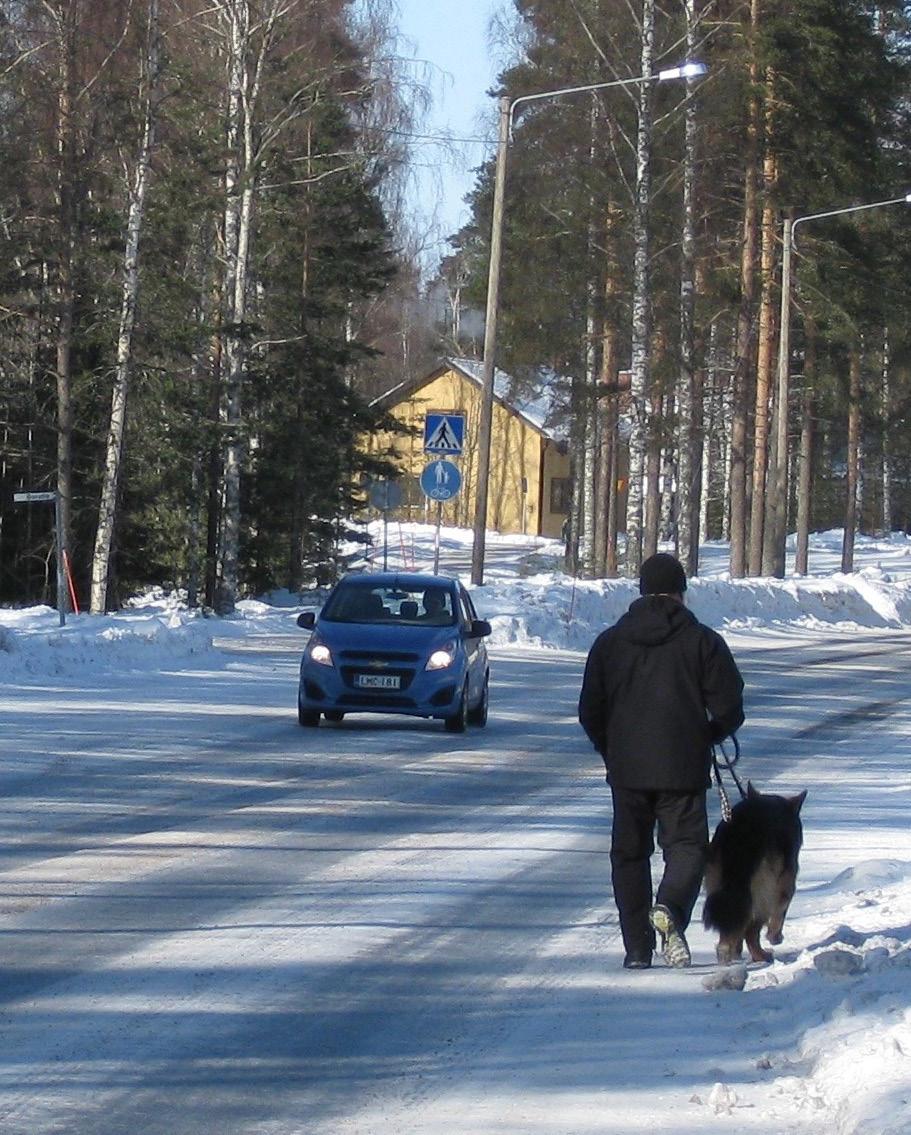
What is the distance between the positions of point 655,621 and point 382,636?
10612 mm

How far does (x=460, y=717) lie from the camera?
18.3 m

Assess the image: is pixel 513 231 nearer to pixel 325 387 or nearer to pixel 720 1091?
pixel 325 387

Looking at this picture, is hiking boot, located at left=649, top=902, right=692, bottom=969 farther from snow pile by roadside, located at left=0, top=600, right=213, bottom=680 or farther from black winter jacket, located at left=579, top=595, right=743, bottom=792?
snow pile by roadside, located at left=0, top=600, right=213, bottom=680

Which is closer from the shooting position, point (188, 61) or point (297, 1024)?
point (297, 1024)

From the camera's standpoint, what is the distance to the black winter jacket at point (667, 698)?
25.7 feet

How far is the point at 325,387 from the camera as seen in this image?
4031 centimetres

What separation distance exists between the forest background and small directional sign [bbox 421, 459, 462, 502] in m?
5.27

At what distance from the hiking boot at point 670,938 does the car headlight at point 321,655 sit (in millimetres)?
10175

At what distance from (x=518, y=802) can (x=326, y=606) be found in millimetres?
5746

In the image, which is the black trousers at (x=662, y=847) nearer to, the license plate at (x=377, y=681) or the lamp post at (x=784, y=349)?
the license plate at (x=377, y=681)

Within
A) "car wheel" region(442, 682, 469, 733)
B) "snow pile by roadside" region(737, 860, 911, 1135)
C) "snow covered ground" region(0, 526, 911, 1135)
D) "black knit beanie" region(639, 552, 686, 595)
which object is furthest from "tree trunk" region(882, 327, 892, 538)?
"black knit beanie" region(639, 552, 686, 595)

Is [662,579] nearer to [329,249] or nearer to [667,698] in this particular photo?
[667,698]

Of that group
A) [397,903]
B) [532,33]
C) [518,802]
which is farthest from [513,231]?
[397,903]

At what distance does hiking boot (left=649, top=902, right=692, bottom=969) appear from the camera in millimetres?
8008
